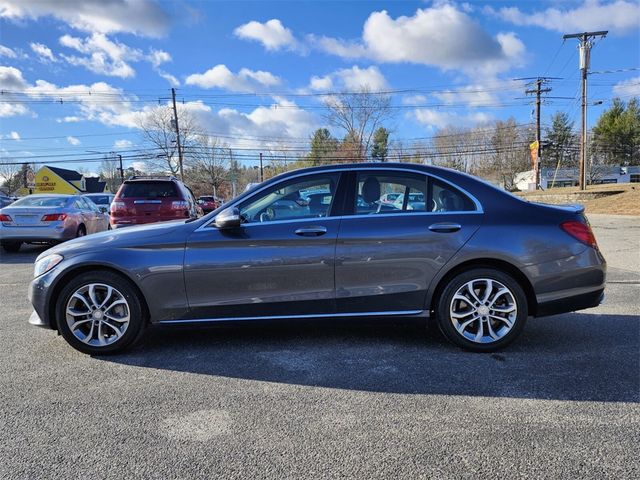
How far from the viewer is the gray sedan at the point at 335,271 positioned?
153 inches

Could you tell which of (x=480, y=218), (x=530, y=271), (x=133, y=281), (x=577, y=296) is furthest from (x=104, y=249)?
(x=577, y=296)

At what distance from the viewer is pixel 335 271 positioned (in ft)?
12.7

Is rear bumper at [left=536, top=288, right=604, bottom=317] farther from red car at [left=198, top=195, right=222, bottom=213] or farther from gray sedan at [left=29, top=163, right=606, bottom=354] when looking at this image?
red car at [left=198, top=195, right=222, bottom=213]

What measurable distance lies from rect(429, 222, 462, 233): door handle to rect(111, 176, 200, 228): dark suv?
22.2 feet

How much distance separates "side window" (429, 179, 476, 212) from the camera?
13.2 ft

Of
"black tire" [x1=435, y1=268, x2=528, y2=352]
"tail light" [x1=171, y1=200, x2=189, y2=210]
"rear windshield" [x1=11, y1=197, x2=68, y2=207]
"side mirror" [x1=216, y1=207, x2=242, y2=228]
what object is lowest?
"black tire" [x1=435, y1=268, x2=528, y2=352]

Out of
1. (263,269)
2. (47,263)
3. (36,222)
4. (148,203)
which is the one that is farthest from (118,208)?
(263,269)

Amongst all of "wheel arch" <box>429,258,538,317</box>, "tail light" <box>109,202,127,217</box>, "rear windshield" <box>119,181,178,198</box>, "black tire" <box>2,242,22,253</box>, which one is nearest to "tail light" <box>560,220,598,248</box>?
"wheel arch" <box>429,258,538,317</box>

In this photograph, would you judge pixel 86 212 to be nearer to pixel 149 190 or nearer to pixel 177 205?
pixel 149 190

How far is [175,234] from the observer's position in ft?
12.9

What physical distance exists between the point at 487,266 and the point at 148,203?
25.2 feet

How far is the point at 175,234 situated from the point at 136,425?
164 centimetres

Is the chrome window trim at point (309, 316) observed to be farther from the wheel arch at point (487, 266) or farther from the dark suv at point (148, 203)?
the dark suv at point (148, 203)

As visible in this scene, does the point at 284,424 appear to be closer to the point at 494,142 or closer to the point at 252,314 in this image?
the point at 252,314
